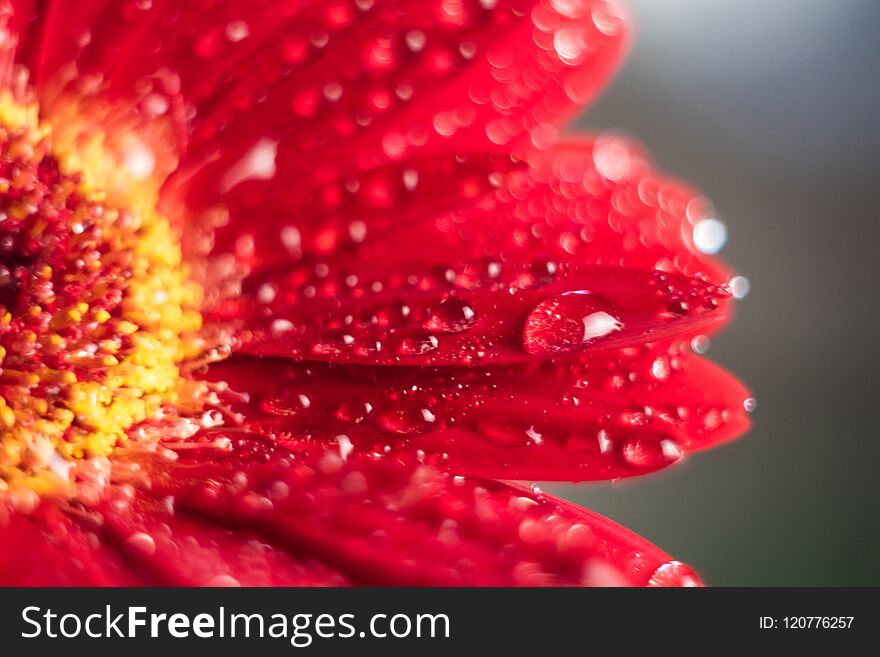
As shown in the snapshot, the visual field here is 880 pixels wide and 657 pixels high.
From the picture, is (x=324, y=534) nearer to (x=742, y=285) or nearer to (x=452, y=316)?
(x=452, y=316)

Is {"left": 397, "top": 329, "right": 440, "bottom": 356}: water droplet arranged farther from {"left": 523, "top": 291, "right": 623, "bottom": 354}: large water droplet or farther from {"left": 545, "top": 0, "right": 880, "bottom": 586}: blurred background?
{"left": 545, "top": 0, "right": 880, "bottom": 586}: blurred background

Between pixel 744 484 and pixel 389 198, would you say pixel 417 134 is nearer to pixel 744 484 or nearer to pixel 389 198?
pixel 389 198

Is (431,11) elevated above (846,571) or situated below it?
above

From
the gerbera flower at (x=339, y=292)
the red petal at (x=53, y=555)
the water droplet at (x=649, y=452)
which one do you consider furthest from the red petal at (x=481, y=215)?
the red petal at (x=53, y=555)

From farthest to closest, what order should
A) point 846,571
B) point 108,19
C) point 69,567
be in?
1. point 846,571
2. point 108,19
3. point 69,567

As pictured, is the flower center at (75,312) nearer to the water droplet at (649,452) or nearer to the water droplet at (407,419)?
the water droplet at (407,419)

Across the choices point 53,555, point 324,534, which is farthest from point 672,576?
point 53,555

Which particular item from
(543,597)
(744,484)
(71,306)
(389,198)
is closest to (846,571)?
(744,484)
